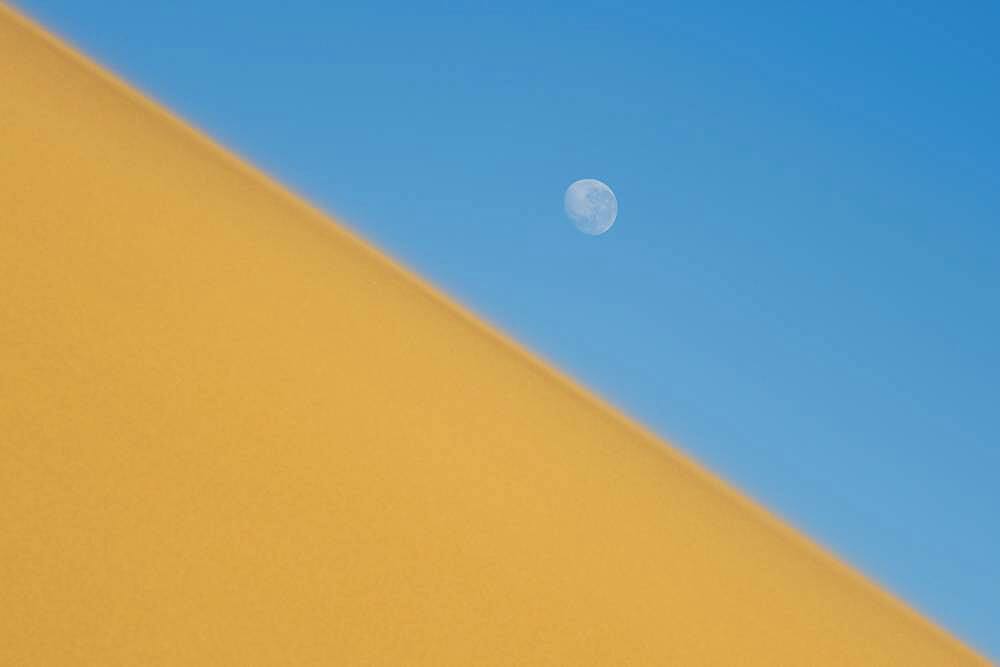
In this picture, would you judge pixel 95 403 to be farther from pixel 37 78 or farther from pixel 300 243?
pixel 37 78

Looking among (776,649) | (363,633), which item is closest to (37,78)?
(363,633)

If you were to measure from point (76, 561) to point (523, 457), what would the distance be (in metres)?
2.04

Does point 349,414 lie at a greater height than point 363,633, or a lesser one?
greater

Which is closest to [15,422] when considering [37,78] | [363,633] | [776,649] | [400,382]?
[363,633]

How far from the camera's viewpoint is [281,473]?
2.08 m

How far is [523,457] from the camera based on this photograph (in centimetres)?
333

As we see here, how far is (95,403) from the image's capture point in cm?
186

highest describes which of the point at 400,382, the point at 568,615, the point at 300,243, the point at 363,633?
the point at 300,243

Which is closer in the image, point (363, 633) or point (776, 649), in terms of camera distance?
point (363, 633)

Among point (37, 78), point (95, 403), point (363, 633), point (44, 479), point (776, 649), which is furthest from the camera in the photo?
point (37, 78)

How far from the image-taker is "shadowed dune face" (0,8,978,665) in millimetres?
1559

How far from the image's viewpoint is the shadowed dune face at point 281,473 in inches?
61.4

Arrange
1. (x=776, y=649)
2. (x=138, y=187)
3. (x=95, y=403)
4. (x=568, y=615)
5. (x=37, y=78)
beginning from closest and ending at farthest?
(x=95, y=403)
(x=568, y=615)
(x=776, y=649)
(x=138, y=187)
(x=37, y=78)

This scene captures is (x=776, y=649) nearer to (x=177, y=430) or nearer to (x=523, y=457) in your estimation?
(x=523, y=457)
